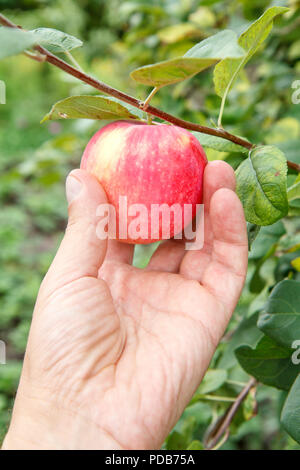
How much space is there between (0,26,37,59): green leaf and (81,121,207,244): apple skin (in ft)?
0.83

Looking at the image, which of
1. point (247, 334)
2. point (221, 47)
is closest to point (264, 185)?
point (221, 47)

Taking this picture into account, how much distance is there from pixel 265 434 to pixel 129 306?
142 cm

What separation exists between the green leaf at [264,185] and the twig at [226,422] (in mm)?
479

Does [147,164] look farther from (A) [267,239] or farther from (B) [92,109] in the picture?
(A) [267,239]

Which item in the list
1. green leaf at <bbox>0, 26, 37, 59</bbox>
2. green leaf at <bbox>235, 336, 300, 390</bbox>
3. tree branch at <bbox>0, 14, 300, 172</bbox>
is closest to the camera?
green leaf at <bbox>0, 26, 37, 59</bbox>

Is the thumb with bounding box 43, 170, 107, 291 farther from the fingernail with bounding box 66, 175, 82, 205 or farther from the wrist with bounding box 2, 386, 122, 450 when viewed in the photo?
the wrist with bounding box 2, 386, 122, 450

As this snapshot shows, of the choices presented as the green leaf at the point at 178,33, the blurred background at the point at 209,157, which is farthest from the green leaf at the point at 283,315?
the green leaf at the point at 178,33

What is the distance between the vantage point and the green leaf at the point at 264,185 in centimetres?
67

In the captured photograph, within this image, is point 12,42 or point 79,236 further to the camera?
point 79,236

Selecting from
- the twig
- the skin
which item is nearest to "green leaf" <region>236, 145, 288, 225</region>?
the skin

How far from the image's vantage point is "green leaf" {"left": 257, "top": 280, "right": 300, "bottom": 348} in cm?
76

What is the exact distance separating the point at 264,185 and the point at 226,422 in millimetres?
588

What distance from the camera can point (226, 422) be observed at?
1001 millimetres
